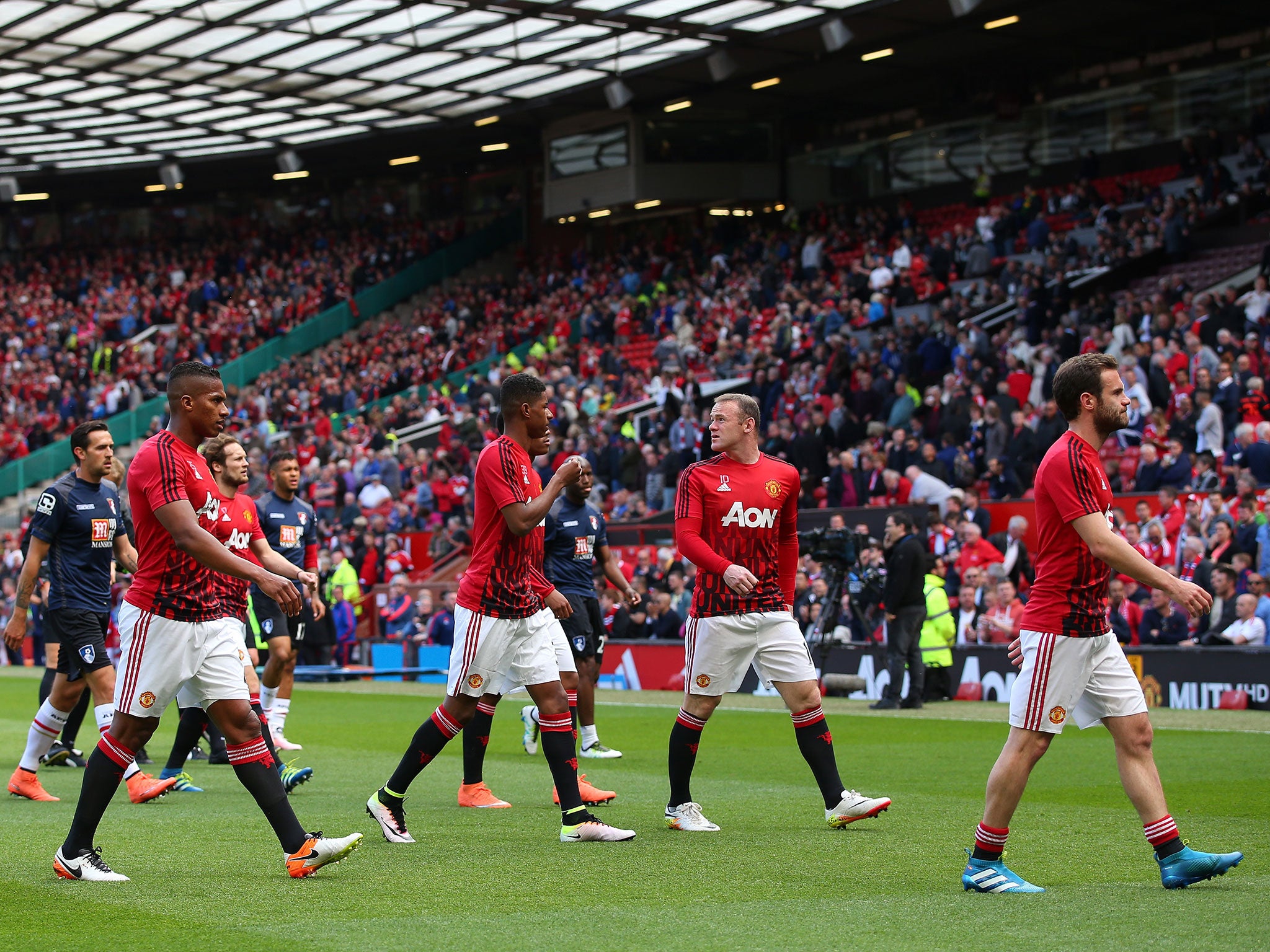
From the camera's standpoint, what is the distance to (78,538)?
1004 centimetres

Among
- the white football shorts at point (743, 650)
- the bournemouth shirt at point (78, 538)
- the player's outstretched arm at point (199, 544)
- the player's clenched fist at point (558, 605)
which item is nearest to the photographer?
the player's outstretched arm at point (199, 544)

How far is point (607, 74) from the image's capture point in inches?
1364

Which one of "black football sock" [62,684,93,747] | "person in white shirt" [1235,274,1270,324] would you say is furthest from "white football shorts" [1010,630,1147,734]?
"person in white shirt" [1235,274,1270,324]

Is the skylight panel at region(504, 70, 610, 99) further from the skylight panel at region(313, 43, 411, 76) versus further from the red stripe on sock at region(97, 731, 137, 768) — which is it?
the red stripe on sock at region(97, 731, 137, 768)

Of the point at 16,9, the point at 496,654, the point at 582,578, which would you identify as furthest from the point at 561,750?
the point at 16,9

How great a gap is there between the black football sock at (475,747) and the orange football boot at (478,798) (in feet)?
0.12

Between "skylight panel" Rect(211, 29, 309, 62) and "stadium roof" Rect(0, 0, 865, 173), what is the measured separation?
4 centimetres

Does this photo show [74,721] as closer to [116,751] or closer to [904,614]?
[116,751]

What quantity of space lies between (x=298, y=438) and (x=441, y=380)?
12.2 feet

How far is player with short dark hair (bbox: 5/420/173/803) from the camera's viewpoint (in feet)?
31.8

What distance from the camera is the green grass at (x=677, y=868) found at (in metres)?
5.20

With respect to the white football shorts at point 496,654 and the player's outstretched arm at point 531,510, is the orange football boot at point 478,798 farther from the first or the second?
the player's outstretched arm at point 531,510

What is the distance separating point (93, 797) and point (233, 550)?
2985 mm

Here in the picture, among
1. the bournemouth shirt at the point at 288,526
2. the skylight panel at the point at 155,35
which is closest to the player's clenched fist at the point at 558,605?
the bournemouth shirt at the point at 288,526
